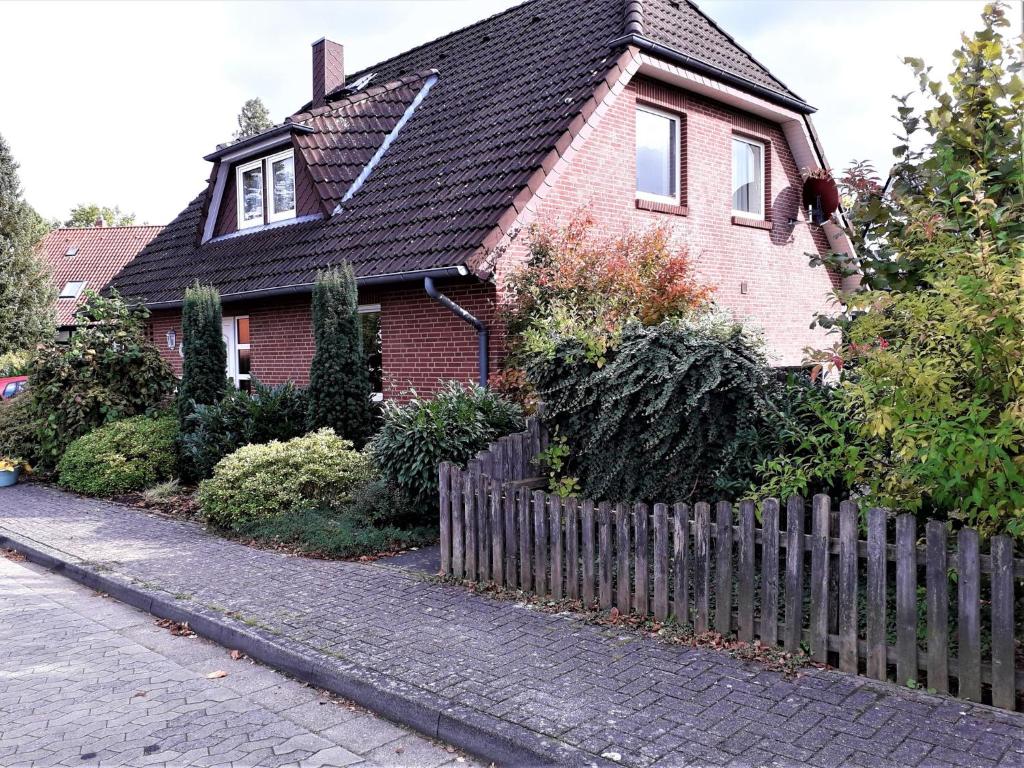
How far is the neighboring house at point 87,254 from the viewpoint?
125 feet

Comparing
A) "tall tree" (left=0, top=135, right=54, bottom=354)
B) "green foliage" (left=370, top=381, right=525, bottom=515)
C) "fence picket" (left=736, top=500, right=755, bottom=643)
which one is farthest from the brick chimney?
"fence picket" (left=736, top=500, right=755, bottom=643)

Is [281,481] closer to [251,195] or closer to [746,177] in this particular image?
[251,195]

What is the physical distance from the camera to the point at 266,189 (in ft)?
49.0

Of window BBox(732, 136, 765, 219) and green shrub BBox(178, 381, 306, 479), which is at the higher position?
window BBox(732, 136, 765, 219)

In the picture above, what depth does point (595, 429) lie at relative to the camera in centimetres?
704

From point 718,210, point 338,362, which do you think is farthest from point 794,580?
point 718,210

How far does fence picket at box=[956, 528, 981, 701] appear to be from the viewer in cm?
418

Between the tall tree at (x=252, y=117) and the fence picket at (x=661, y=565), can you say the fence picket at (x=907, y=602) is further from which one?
the tall tree at (x=252, y=117)

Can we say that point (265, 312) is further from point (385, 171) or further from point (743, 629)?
point (743, 629)

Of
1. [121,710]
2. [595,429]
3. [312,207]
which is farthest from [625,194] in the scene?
[121,710]

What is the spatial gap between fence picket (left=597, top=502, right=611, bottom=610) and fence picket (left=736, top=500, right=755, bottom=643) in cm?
94

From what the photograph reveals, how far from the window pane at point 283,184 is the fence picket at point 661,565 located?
10843 millimetres

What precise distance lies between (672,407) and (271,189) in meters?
10.7

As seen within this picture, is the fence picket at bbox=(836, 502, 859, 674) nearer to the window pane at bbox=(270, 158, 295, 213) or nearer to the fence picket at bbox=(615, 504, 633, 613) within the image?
the fence picket at bbox=(615, 504, 633, 613)
